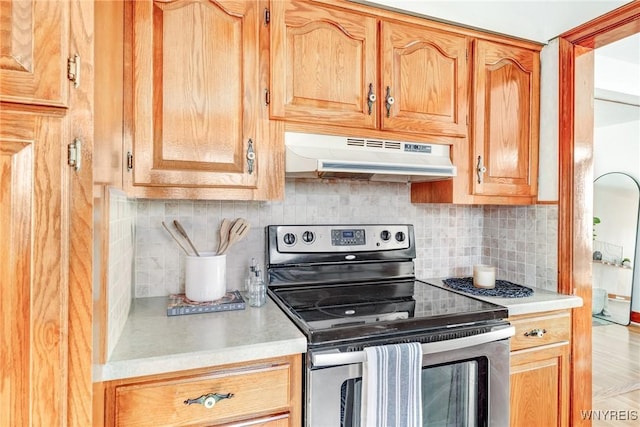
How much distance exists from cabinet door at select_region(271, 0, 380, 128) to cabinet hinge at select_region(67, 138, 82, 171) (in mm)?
722

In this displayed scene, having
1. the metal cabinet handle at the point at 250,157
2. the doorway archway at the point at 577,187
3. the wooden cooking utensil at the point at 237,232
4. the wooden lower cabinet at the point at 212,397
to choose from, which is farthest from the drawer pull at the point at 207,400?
the doorway archway at the point at 577,187

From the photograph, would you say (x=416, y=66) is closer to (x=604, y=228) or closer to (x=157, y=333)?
(x=157, y=333)

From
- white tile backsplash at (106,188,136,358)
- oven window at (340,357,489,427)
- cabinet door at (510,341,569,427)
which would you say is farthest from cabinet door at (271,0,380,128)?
cabinet door at (510,341,569,427)

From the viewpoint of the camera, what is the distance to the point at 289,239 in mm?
1692

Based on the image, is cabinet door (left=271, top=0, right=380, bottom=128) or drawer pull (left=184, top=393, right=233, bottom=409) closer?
drawer pull (left=184, top=393, right=233, bottom=409)

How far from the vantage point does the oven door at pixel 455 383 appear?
3.71 feet

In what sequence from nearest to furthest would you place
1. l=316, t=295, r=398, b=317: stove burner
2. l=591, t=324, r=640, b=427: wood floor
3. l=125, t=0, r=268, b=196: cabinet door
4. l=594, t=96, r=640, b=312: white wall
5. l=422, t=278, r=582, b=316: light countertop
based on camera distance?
l=125, t=0, r=268, b=196: cabinet door → l=316, t=295, r=398, b=317: stove burner → l=422, t=278, r=582, b=316: light countertop → l=591, t=324, r=640, b=427: wood floor → l=594, t=96, r=640, b=312: white wall

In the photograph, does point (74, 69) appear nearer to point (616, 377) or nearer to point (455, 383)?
point (455, 383)

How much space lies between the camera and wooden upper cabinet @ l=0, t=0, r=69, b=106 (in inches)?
29.6

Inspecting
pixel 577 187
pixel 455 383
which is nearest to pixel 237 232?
pixel 455 383

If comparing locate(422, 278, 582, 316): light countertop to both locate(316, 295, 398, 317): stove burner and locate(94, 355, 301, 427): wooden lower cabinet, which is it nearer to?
locate(316, 295, 398, 317): stove burner

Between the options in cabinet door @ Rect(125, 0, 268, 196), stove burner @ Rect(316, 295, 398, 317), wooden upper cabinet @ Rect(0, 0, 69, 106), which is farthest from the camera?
stove burner @ Rect(316, 295, 398, 317)

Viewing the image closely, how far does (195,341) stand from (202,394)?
15cm

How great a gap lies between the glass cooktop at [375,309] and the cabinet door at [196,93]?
0.55m
